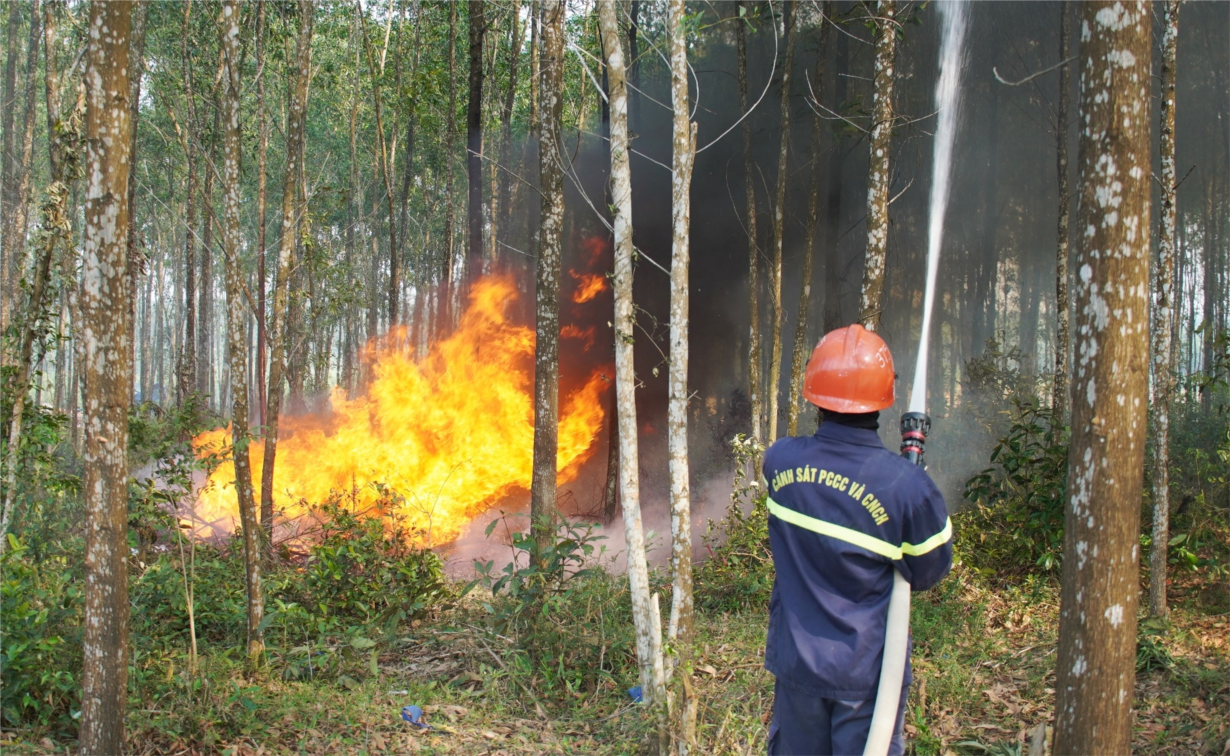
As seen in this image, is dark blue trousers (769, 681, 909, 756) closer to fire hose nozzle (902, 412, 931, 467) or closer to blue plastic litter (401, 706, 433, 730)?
fire hose nozzle (902, 412, 931, 467)

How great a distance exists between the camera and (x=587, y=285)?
45.3ft

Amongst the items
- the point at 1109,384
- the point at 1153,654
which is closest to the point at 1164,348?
the point at 1153,654

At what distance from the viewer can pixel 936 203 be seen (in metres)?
14.1

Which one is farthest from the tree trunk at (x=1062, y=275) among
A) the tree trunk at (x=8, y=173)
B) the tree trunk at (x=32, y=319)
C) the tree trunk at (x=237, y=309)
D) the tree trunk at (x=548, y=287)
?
the tree trunk at (x=8, y=173)

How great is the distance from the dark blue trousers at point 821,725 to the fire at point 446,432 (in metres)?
8.58

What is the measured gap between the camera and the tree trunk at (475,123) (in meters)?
12.2

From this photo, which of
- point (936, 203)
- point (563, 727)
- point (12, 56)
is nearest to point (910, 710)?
point (563, 727)

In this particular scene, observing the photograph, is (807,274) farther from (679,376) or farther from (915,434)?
(915,434)

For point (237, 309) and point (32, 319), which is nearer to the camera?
point (32, 319)

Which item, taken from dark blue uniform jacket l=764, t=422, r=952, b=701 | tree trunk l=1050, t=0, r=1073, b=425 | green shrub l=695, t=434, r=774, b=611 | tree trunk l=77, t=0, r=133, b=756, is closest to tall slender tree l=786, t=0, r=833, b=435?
green shrub l=695, t=434, r=774, b=611

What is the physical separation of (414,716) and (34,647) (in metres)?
2.41

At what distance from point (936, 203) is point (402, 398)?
10010 mm

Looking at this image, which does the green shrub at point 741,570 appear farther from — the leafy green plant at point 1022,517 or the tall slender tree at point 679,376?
the tall slender tree at point 679,376

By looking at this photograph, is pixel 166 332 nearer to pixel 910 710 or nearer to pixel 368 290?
pixel 368 290
